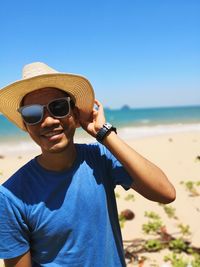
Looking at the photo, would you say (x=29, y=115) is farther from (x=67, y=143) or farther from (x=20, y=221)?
(x=20, y=221)

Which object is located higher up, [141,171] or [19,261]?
[141,171]

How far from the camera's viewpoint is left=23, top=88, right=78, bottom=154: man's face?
7.58 feet

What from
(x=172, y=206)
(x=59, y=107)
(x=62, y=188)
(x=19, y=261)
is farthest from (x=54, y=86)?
(x=172, y=206)

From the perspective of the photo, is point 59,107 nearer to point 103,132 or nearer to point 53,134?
point 53,134

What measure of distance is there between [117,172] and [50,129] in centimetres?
55

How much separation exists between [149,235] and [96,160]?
383cm

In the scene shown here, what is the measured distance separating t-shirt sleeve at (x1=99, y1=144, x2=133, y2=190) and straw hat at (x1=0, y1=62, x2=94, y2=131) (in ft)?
1.21

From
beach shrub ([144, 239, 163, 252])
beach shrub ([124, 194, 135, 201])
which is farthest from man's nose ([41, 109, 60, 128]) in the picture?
beach shrub ([124, 194, 135, 201])

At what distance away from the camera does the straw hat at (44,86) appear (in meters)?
2.35

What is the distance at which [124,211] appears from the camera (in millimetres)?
6758

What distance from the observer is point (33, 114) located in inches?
90.0

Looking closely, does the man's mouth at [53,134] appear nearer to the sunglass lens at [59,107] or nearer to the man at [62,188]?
the man at [62,188]

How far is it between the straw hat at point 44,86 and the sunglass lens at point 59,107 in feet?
0.47

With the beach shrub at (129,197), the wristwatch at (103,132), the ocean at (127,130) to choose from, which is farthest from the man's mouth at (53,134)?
the ocean at (127,130)
